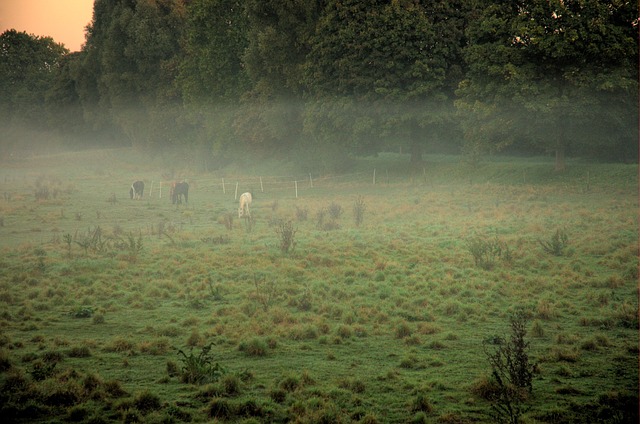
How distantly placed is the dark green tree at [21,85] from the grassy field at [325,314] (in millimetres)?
70043

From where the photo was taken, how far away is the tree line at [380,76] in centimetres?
3303

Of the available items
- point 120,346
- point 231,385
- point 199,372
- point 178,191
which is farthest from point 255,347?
point 178,191

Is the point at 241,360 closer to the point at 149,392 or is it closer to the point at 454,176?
the point at 149,392

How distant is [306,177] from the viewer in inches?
2023

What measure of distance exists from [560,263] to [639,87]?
60.0ft

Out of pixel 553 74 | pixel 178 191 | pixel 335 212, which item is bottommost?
pixel 335 212

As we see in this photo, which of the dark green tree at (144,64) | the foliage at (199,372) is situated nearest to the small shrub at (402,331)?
the foliage at (199,372)

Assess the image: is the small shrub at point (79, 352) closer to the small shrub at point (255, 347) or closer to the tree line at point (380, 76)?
the small shrub at point (255, 347)

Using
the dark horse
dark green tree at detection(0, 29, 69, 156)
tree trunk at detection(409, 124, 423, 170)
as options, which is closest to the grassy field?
the dark horse

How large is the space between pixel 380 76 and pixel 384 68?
0.61 metres

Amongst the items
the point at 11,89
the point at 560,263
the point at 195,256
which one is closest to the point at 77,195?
the point at 195,256

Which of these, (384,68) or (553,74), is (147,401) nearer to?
(553,74)

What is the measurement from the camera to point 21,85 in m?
96.5

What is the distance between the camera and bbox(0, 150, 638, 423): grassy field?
29.7 feet
